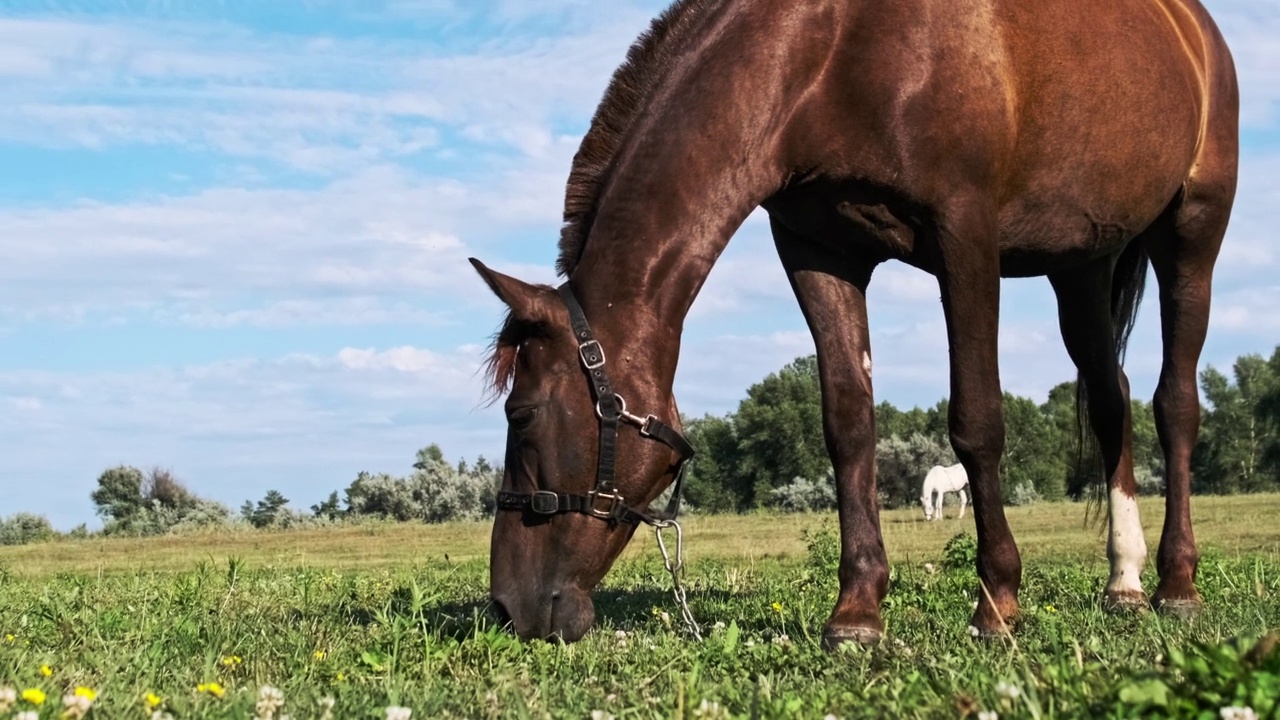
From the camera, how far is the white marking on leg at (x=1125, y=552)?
243 inches

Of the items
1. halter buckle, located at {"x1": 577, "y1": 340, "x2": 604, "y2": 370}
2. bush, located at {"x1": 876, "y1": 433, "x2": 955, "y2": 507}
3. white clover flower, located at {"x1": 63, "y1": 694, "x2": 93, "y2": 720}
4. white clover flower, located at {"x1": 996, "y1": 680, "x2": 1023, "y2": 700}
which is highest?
bush, located at {"x1": 876, "y1": 433, "x2": 955, "y2": 507}

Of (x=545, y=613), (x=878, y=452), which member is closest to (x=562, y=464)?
(x=545, y=613)

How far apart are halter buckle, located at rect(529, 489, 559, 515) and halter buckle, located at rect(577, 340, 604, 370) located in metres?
0.44

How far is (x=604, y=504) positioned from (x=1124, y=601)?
9.86 ft

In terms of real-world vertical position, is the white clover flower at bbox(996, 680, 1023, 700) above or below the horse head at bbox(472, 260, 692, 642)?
below

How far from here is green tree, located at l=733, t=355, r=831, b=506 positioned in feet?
125

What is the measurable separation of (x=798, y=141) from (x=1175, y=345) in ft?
9.67

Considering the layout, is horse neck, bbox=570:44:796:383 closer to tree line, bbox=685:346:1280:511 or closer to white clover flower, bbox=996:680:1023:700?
white clover flower, bbox=996:680:1023:700

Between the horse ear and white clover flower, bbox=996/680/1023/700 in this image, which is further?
the horse ear

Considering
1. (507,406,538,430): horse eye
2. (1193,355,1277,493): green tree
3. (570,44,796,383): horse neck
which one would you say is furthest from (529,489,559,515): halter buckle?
(1193,355,1277,493): green tree

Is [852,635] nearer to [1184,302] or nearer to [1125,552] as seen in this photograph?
[1125,552]

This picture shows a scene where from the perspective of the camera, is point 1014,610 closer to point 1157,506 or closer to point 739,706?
point 739,706

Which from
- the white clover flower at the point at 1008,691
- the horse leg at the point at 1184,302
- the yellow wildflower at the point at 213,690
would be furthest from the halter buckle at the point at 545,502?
the horse leg at the point at 1184,302

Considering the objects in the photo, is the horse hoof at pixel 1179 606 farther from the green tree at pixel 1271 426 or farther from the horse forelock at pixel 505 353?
the green tree at pixel 1271 426
